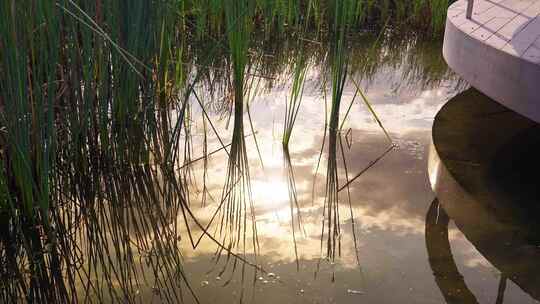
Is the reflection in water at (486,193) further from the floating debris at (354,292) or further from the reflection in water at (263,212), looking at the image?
the floating debris at (354,292)

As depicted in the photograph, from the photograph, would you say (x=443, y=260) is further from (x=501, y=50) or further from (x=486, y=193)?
(x=501, y=50)

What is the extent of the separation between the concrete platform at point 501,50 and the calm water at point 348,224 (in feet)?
1.04

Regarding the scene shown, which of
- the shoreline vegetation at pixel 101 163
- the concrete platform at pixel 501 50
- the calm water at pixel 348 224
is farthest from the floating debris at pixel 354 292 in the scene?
the concrete platform at pixel 501 50

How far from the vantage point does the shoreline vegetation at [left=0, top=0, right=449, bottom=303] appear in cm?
140

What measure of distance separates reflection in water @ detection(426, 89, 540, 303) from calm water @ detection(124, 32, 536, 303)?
0.01 meters

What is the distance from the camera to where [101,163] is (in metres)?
1.96

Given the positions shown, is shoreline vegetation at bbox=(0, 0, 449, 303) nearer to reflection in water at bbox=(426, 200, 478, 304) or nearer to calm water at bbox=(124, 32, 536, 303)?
calm water at bbox=(124, 32, 536, 303)

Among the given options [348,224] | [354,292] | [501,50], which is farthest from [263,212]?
[501,50]

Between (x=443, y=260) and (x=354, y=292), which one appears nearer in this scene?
(x=354, y=292)

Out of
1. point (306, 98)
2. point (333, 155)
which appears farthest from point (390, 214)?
point (306, 98)

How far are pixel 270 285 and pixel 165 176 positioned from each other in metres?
0.69

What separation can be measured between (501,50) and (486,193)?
20.3 inches

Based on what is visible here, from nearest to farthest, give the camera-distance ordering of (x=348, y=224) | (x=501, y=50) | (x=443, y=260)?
(x=443, y=260)
(x=348, y=224)
(x=501, y=50)

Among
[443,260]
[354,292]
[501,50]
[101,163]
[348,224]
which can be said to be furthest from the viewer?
[501,50]
